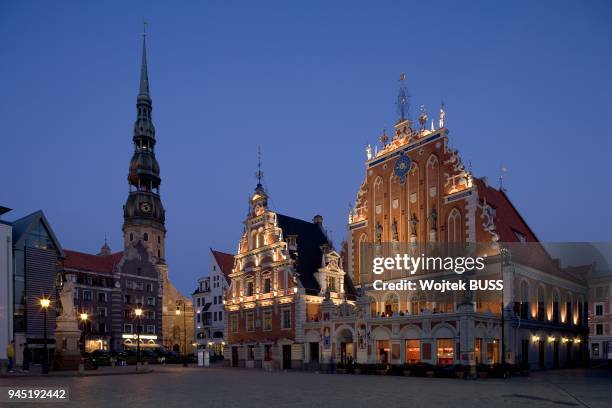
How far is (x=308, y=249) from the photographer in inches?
2327

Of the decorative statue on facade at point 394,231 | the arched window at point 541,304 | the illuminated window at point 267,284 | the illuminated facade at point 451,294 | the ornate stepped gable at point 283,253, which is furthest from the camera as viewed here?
the illuminated window at point 267,284

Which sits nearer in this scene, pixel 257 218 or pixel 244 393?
pixel 244 393

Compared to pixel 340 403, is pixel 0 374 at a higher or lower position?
lower

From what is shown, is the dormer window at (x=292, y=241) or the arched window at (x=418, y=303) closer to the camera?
the arched window at (x=418, y=303)

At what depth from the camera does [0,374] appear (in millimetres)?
39281

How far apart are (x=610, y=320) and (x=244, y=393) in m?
56.4

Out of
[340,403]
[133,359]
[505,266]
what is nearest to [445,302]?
[505,266]

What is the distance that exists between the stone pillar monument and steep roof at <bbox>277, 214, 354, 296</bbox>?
2033 centimetres

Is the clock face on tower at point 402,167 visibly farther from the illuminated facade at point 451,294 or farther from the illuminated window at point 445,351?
the illuminated window at point 445,351

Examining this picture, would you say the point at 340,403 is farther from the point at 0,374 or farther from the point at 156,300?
the point at 156,300

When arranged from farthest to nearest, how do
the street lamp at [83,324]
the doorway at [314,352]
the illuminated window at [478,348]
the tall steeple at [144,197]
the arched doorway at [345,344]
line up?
the tall steeple at [144,197] → the street lamp at [83,324] → the doorway at [314,352] → the arched doorway at [345,344] → the illuminated window at [478,348]

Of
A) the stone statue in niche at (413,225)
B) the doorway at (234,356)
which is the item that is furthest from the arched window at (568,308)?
the doorway at (234,356)

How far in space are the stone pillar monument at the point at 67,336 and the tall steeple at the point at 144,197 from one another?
63697mm

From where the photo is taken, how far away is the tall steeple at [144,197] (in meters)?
109
